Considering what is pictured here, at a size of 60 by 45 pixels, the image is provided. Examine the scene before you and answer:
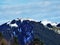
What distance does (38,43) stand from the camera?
132 feet

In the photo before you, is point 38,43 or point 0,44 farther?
point 0,44

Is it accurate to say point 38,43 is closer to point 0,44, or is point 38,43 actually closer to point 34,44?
point 34,44

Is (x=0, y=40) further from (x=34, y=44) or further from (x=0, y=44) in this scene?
(x=34, y=44)

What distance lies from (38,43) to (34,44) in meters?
0.58

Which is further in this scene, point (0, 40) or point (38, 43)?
point (0, 40)

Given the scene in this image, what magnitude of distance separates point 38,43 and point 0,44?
6.02 m

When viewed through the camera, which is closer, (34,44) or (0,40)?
(34,44)

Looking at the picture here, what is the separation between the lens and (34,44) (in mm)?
Answer: 40062

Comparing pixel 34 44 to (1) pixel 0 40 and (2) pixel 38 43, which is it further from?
(1) pixel 0 40

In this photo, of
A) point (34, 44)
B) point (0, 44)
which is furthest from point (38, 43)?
point (0, 44)

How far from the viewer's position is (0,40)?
146 feet

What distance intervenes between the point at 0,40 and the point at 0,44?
66cm

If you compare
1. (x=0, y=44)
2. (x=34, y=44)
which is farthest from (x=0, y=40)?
(x=34, y=44)
